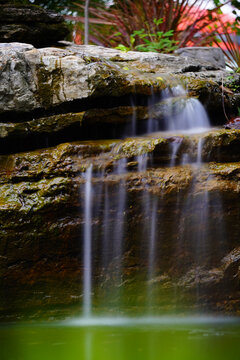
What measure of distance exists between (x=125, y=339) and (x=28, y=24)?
146 inches

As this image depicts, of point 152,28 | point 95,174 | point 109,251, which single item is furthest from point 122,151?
point 152,28

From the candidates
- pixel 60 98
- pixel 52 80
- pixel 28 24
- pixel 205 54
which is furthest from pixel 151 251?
pixel 205 54

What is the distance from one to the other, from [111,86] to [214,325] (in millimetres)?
2227

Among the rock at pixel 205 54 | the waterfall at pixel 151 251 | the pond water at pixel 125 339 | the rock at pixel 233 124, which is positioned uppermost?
the rock at pixel 205 54

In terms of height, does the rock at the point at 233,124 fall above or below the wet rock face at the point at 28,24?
below

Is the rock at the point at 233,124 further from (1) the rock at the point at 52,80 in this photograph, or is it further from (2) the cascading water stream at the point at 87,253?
(2) the cascading water stream at the point at 87,253

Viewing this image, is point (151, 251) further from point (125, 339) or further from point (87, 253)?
point (125, 339)

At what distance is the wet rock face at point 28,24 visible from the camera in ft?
14.6

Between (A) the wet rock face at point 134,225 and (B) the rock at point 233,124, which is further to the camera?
(B) the rock at point 233,124

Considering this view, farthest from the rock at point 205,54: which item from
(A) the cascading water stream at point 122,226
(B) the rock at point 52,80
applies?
(A) the cascading water stream at point 122,226

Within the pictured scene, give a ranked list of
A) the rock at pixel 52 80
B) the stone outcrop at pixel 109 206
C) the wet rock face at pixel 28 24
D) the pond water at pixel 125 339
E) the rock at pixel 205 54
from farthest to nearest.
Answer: the rock at pixel 205 54 < the wet rock face at pixel 28 24 < the rock at pixel 52 80 < the stone outcrop at pixel 109 206 < the pond water at pixel 125 339

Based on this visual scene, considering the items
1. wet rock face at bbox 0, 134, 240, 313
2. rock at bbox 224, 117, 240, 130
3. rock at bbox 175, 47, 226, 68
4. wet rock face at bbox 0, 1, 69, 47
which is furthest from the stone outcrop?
rock at bbox 175, 47, 226, 68

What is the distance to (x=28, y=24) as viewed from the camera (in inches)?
180

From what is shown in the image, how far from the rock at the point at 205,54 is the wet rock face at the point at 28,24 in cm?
204
